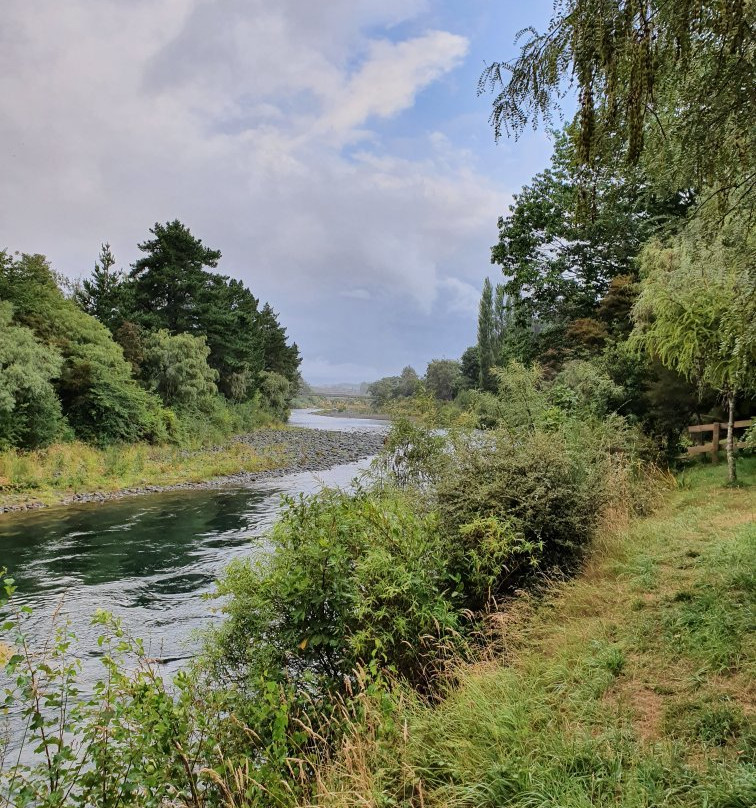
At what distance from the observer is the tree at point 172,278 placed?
3175 centimetres

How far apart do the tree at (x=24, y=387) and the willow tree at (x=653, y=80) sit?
1756 centimetres

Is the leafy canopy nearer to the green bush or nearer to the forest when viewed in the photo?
the forest

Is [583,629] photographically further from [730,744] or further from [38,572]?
[38,572]

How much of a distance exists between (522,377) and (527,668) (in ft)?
26.5

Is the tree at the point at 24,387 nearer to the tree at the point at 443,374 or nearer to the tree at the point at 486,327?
the tree at the point at 486,327

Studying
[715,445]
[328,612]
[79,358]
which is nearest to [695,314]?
[715,445]

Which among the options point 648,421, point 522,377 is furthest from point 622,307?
point 522,377

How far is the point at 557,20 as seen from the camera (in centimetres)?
297

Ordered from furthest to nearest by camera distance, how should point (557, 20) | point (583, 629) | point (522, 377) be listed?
point (522, 377)
point (583, 629)
point (557, 20)

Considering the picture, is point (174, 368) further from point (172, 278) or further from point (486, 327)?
point (486, 327)

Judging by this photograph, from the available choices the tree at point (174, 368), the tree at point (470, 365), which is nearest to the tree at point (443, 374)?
the tree at point (470, 365)

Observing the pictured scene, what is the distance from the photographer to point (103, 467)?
17.7 m

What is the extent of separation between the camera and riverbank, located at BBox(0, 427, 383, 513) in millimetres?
14961

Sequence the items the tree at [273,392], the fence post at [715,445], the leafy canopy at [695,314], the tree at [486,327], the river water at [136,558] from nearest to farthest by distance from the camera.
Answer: the river water at [136,558] < the leafy canopy at [695,314] < the fence post at [715,445] < the tree at [273,392] < the tree at [486,327]
